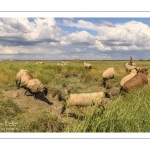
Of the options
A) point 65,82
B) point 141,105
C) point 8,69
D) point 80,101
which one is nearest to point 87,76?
point 65,82

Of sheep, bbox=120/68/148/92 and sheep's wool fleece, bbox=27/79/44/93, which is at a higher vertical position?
sheep, bbox=120/68/148/92

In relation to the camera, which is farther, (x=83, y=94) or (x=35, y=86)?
(x=35, y=86)

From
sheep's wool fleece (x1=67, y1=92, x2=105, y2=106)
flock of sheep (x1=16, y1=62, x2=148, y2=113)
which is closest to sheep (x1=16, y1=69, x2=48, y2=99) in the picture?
flock of sheep (x1=16, y1=62, x2=148, y2=113)

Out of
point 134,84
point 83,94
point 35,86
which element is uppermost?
point 134,84

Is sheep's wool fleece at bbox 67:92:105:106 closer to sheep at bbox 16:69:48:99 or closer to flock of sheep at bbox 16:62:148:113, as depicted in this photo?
flock of sheep at bbox 16:62:148:113

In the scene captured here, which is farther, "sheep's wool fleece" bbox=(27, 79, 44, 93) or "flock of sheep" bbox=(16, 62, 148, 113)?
"sheep's wool fleece" bbox=(27, 79, 44, 93)

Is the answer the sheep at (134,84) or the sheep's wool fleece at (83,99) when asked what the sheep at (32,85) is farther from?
the sheep at (134,84)

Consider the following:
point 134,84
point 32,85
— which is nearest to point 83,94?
point 134,84

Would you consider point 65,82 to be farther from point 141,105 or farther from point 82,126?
point 82,126

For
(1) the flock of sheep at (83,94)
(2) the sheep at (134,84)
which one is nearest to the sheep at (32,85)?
(1) the flock of sheep at (83,94)

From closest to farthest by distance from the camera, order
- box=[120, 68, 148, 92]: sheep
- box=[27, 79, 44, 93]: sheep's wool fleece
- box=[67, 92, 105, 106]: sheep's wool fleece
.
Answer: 1. box=[67, 92, 105, 106]: sheep's wool fleece
2. box=[120, 68, 148, 92]: sheep
3. box=[27, 79, 44, 93]: sheep's wool fleece

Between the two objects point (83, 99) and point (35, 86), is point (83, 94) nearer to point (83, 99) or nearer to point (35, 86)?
point (83, 99)
